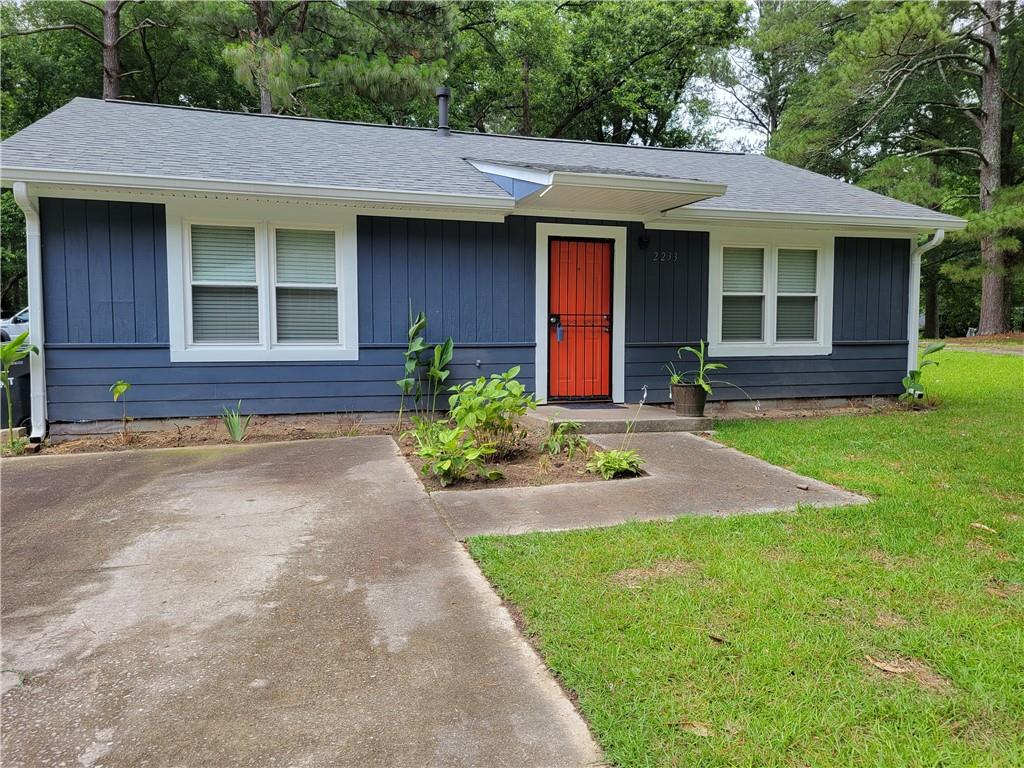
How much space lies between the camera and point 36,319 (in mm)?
5777

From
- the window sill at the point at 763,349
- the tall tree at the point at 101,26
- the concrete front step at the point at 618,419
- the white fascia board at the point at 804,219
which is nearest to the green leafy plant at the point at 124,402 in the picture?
the concrete front step at the point at 618,419

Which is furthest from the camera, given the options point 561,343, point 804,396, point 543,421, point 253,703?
point 804,396

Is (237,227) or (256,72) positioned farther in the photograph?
(256,72)

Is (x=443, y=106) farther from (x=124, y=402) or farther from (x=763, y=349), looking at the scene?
(x=124, y=402)

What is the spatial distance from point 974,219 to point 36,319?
18274 millimetres

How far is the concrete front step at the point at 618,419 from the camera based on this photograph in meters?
6.23

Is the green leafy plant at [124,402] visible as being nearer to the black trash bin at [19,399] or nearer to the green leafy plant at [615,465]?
the black trash bin at [19,399]

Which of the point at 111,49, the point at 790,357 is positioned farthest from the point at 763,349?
the point at 111,49

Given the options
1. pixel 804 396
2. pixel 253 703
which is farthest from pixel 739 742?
pixel 804 396

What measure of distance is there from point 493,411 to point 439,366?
6.79 ft

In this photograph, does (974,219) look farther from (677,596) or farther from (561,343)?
(677,596)

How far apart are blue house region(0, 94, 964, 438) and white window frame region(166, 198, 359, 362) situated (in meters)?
0.02

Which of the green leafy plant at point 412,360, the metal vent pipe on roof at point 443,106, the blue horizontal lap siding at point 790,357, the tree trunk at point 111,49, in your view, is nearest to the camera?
the green leafy plant at point 412,360

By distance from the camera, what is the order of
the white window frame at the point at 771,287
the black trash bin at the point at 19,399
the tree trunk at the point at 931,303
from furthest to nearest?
the tree trunk at the point at 931,303, the white window frame at the point at 771,287, the black trash bin at the point at 19,399
